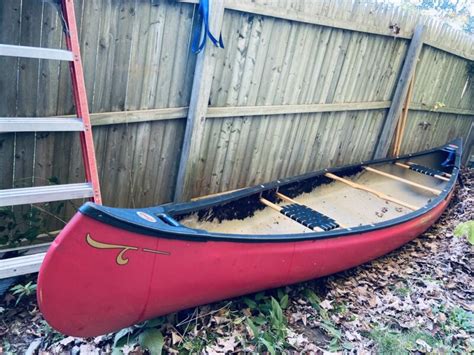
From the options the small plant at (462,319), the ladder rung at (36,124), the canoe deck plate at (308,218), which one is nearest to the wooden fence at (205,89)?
the ladder rung at (36,124)

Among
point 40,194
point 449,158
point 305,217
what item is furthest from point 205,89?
point 449,158

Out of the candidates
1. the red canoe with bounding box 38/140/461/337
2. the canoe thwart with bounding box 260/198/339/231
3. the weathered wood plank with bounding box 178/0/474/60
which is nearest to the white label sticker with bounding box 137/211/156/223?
the red canoe with bounding box 38/140/461/337

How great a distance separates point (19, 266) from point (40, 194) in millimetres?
443

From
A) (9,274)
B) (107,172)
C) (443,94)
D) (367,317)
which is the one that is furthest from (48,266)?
(443,94)

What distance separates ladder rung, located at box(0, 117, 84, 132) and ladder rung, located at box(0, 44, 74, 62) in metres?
0.38

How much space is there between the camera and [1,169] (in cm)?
294

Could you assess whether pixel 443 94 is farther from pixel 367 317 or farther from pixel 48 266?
pixel 48 266

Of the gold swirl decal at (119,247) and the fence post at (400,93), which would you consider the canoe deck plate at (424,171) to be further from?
the gold swirl decal at (119,247)

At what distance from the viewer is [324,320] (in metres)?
3.38

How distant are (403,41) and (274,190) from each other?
356cm

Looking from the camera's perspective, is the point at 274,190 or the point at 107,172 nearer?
the point at 107,172

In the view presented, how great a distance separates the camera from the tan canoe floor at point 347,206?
3.91m

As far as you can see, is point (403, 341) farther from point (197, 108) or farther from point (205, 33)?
point (205, 33)

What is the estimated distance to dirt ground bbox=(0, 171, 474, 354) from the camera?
2.75m
